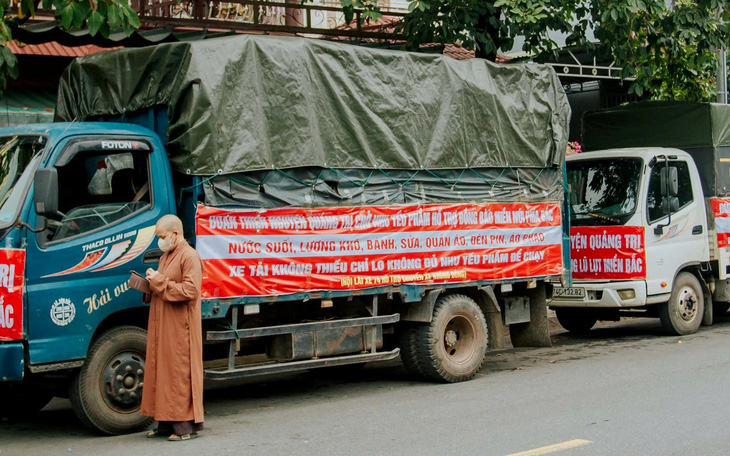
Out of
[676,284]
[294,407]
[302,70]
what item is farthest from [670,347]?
[302,70]

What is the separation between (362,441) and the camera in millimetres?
6949

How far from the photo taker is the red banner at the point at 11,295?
6684mm

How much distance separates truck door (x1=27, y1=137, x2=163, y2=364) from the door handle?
2 cm

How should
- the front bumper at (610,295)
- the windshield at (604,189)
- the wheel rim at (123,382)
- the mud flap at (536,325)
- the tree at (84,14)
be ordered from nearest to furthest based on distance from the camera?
the wheel rim at (123,382) → the tree at (84,14) → the mud flap at (536,325) → the front bumper at (610,295) → the windshield at (604,189)

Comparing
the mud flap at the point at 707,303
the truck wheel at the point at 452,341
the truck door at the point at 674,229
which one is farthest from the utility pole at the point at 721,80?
the truck wheel at the point at 452,341

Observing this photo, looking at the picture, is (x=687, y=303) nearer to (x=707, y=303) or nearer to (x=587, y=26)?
(x=707, y=303)

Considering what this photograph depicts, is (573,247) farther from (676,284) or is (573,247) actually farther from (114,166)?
(114,166)

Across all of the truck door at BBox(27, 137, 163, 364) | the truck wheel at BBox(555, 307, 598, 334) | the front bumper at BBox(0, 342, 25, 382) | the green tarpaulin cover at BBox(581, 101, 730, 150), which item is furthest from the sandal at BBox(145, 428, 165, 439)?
the green tarpaulin cover at BBox(581, 101, 730, 150)

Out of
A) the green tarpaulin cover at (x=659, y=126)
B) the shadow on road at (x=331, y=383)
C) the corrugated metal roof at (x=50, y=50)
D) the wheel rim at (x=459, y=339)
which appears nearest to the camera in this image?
the shadow on road at (x=331, y=383)

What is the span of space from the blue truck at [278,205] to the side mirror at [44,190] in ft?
0.04

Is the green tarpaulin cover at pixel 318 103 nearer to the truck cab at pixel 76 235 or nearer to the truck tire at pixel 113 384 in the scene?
the truck cab at pixel 76 235

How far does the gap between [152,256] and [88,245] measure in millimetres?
577

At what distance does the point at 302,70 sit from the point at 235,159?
1.12m

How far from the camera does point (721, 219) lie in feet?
42.4
